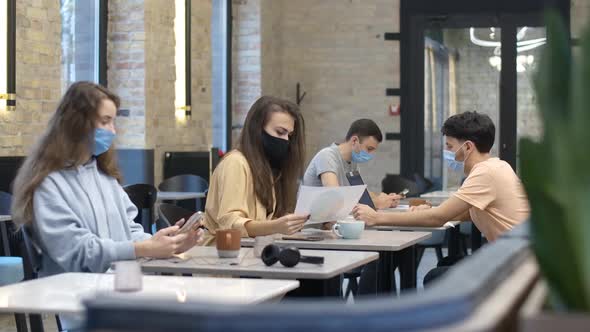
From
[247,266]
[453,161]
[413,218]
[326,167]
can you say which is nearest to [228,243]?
[247,266]

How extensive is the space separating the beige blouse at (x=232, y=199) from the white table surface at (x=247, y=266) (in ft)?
1.80

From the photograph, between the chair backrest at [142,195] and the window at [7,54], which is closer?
the chair backrest at [142,195]

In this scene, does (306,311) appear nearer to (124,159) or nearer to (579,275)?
(579,275)

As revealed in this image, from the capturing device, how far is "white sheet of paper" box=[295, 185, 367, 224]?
4.09 metres

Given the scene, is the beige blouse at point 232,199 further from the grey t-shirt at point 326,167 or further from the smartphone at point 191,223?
the grey t-shirt at point 326,167

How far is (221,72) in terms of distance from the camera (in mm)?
11234

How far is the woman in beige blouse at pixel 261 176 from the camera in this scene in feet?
13.5

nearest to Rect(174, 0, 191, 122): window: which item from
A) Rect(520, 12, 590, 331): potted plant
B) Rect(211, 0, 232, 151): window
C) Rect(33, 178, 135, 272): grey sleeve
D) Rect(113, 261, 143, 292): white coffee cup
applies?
Rect(211, 0, 232, 151): window

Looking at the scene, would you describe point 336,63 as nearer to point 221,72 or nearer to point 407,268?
point 221,72

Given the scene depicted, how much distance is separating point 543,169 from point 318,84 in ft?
35.9

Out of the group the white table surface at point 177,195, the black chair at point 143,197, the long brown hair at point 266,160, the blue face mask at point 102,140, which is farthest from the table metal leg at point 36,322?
the white table surface at point 177,195

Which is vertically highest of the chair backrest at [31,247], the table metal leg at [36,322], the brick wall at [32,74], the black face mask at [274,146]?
the brick wall at [32,74]

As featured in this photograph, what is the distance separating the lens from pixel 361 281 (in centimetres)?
534

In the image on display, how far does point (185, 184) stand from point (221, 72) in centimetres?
325
